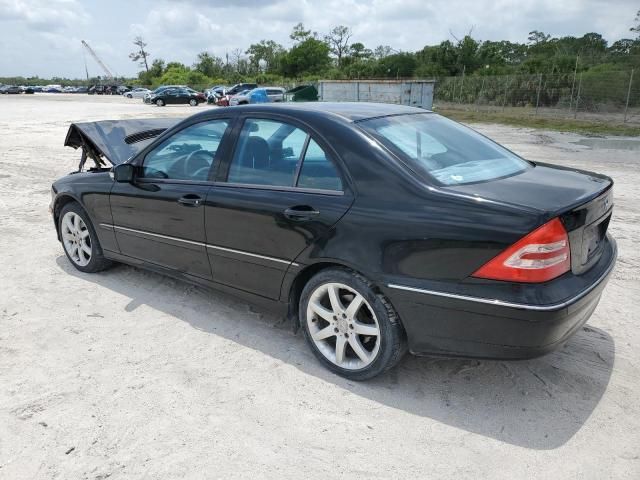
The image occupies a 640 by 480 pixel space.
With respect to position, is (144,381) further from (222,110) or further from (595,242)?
(595,242)

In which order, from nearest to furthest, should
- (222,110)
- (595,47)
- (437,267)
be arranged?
(437,267) → (222,110) → (595,47)

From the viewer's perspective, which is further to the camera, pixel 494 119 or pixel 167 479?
pixel 494 119

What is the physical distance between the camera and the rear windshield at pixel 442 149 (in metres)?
2.98

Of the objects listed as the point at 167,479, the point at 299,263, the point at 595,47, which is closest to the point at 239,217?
the point at 299,263

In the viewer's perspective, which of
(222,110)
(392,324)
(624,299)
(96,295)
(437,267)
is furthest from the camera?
(96,295)

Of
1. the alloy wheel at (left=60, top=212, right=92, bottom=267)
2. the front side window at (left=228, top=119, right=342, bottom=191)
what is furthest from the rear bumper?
the alloy wheel at (left=60, top=212, right=92, bottom=267)

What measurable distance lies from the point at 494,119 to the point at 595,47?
4292cm

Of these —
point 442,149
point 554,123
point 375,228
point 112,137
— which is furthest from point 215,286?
point 554,123

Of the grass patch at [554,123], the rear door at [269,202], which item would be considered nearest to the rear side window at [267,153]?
the rear door at [269,202]

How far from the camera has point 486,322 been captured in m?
2.57

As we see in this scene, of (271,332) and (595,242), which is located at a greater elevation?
(595,242)

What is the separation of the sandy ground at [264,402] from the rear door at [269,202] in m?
0.56

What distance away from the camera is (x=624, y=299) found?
13.6ft

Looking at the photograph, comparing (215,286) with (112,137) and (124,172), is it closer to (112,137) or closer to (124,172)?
(124,172)
